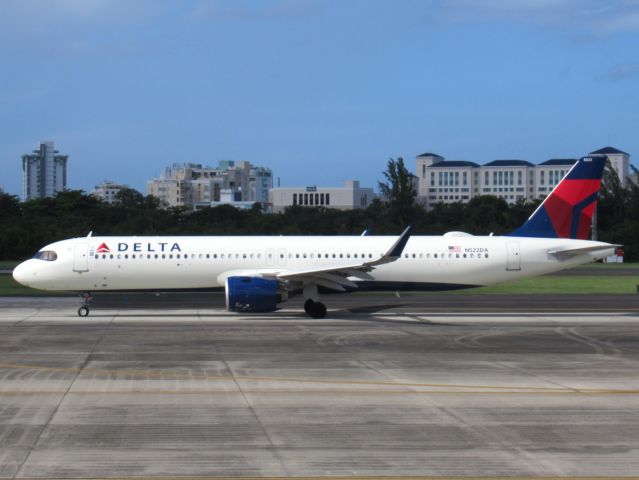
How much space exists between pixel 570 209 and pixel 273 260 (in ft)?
41.8

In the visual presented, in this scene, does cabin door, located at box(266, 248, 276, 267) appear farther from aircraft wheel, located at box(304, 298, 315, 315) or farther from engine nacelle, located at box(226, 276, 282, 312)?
engine nacelle, located at box(226, 276, 282, 312)

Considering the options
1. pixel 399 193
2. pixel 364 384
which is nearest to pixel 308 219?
pixel 399 193

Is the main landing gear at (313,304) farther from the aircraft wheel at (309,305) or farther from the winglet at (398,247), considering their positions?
the winglet at (398,247)

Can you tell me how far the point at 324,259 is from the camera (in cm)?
3672

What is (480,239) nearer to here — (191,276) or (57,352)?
(191,276)

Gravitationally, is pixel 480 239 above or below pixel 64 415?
above

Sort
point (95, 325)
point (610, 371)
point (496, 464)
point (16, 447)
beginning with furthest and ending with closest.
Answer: point (95, 325) → point (610, 371) → point (16, 447) → point (496, 464)

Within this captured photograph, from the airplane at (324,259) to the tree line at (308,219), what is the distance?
51470mm

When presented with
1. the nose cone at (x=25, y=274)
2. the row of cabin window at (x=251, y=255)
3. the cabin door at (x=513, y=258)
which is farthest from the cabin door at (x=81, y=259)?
the cabin door at (x=513, y=258)

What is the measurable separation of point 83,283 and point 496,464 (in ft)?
86.6

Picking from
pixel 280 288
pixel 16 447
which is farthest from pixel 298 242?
pixel 16 447

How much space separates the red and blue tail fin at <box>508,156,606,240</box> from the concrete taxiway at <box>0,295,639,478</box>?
22.0ft

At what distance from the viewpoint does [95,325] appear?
3108cm

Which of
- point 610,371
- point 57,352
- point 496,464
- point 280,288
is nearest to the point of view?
point 496,464
